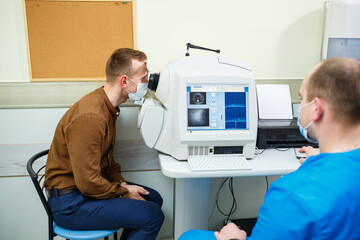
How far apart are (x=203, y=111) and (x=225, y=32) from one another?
2.36 ft

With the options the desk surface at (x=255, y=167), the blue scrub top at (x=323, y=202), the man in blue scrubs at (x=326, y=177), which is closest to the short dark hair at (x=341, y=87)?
the man in blue scrubs at (x=326, y=177)

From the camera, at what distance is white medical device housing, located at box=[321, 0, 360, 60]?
1.76 metres

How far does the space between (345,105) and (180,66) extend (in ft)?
2.86

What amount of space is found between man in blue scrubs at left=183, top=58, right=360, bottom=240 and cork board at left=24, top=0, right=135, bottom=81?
1.29 metres

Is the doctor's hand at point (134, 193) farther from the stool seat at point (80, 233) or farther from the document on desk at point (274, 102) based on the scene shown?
the document on desk at point (274, 102)

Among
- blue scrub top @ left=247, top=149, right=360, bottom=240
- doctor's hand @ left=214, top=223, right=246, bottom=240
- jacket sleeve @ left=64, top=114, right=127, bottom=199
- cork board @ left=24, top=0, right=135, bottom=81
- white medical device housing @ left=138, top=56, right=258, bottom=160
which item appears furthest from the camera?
cork board @ left=24, top=0, right=135, bottom=81

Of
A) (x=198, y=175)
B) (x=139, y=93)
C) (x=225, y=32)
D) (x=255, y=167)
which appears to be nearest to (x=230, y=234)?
(x=198, y=175)

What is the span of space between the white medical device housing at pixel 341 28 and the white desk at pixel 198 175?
2.66ft

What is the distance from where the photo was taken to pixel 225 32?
187cm

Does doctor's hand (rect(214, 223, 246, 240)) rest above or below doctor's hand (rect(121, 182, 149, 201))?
above

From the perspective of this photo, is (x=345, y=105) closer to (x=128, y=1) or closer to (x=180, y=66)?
(x=180, y=66)

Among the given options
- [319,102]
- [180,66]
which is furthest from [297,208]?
[180,66]

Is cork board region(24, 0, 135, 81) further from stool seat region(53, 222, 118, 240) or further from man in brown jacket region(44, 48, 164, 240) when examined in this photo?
stool seat region(53, 222, 118, 240)

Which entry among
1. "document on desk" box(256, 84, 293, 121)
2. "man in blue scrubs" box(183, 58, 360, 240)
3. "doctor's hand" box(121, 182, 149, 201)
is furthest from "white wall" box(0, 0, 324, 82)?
"man in blue scrubs" box(183, 58, 360, 240)
